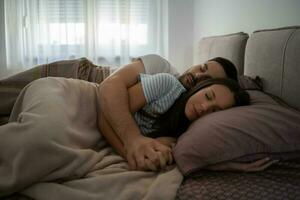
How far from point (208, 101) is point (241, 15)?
1136 millimetres

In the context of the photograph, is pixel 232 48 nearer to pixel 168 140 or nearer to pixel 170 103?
pixel 170 103

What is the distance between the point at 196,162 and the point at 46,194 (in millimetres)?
380

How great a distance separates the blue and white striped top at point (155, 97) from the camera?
1.09m

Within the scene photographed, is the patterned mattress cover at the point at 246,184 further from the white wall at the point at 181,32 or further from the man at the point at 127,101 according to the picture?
the white wall at the point at 181,32

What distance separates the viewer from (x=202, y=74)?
1.31 metres

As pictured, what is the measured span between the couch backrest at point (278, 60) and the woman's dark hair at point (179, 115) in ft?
0.67

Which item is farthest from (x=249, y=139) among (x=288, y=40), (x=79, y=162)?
(x=288, y=40)

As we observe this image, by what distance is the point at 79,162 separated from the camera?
0.79 metres

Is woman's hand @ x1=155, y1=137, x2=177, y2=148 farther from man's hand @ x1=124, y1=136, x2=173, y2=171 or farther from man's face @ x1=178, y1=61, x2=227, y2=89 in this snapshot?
man's face @ x1=178, y1=61, x2=227, y2=89

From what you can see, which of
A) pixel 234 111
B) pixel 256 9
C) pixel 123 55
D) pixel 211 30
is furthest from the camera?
pixel 123 55

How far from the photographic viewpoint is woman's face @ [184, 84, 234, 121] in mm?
1028

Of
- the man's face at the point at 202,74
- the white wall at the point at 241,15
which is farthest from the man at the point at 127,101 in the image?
the white wall at the point at 241,15

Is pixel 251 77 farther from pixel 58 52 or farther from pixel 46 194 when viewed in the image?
pixel 58 52

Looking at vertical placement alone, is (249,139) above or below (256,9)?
below
